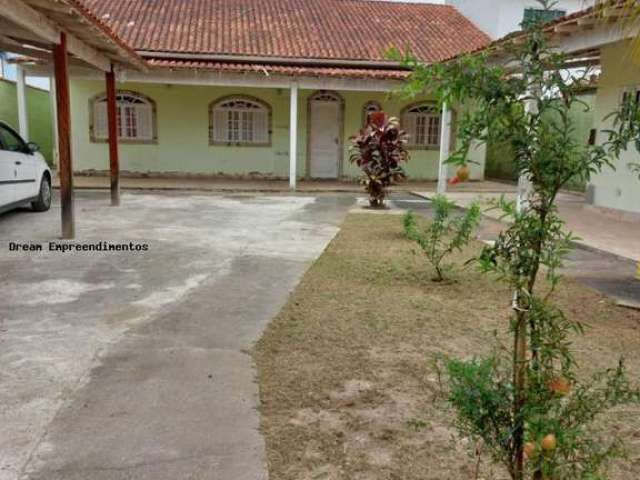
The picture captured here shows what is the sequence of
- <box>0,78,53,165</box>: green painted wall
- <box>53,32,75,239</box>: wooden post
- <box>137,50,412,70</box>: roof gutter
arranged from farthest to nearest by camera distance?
<box>0,78,53,165</box>: green painted wall
<box>137,50,412,70</box>: roof gutter
<box>53,32,75,239</box>: wooden post

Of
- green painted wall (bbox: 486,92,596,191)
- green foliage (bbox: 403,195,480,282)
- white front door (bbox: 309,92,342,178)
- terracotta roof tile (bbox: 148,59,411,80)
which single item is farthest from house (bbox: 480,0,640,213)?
white front door (bbox: 309,92,342,178)

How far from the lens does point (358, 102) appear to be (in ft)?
59.7

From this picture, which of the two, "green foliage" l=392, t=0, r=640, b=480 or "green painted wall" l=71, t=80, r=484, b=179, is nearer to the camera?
"green foliage" l=392, t=0, r=640, b=480

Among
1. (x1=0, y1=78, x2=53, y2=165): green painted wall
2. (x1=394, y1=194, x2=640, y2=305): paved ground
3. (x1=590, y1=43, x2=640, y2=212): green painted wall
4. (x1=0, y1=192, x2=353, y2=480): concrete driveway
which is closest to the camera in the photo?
(x1=0, y1=192, x2=353, y2=480): concrete driveway

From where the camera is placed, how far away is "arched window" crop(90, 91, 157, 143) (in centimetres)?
1741

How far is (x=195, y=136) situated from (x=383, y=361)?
49.5ft

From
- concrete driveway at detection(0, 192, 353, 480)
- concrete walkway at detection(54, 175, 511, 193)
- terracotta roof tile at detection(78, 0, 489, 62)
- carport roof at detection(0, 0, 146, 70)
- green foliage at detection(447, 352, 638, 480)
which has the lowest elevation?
concrete driveway at detection(0, 192, 353, 480)

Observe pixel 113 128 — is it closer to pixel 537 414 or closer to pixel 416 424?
pixel 416 424

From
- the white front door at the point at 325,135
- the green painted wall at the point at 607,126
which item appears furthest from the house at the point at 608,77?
the white front door at the point at 325,135

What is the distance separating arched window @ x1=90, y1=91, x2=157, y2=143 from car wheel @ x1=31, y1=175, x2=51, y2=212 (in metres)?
7.23

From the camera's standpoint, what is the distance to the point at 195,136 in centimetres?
1778

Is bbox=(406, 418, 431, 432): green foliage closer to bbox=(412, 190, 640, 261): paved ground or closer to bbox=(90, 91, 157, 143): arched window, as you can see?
bbox=(412, 190, 640, 261): paved ground

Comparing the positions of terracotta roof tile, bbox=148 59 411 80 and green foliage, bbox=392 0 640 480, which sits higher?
terracotta roof tile, bbox=148 59 411 80

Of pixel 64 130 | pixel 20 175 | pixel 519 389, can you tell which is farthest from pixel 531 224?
pixel 20 175
